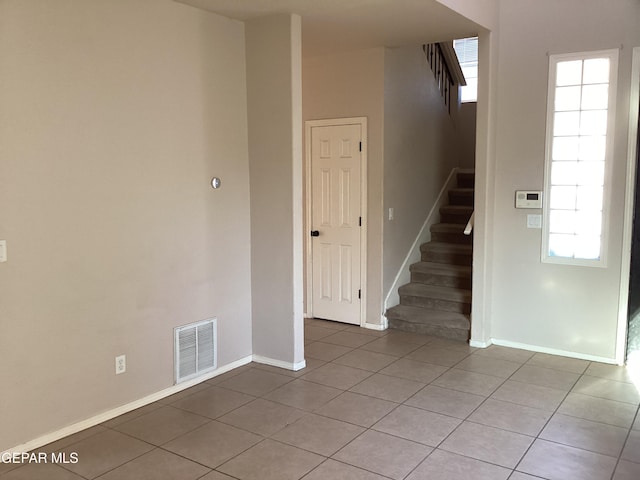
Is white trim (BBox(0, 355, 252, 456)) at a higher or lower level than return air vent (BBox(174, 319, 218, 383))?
lower

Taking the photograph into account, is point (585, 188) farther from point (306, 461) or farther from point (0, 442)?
point (0, 442)

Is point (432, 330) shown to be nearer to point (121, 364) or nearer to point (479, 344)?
point (479, 344)

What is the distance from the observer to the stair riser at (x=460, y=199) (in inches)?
257

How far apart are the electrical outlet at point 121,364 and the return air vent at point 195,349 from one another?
0.43 metres

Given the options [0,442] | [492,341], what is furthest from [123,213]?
[492,341]

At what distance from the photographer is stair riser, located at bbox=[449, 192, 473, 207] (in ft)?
21.4

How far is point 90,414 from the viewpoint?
3365 millimetres

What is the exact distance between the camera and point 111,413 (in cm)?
348

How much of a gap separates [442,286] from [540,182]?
5.01 feet

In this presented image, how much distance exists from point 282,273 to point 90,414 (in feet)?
5.51

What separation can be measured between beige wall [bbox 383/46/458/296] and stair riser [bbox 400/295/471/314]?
0.86ft

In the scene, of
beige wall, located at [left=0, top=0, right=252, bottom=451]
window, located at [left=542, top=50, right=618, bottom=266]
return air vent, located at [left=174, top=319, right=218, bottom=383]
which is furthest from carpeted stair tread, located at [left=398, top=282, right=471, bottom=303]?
return air vent, located at [left=174, top=319, right=218, bottom=383]

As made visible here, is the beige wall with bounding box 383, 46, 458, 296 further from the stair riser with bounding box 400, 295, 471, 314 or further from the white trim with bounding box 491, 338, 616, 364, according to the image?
the white trim with bounding box 491, 338, 616, 364

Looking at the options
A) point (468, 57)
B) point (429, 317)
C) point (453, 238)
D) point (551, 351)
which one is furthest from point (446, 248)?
point (468, 57)
